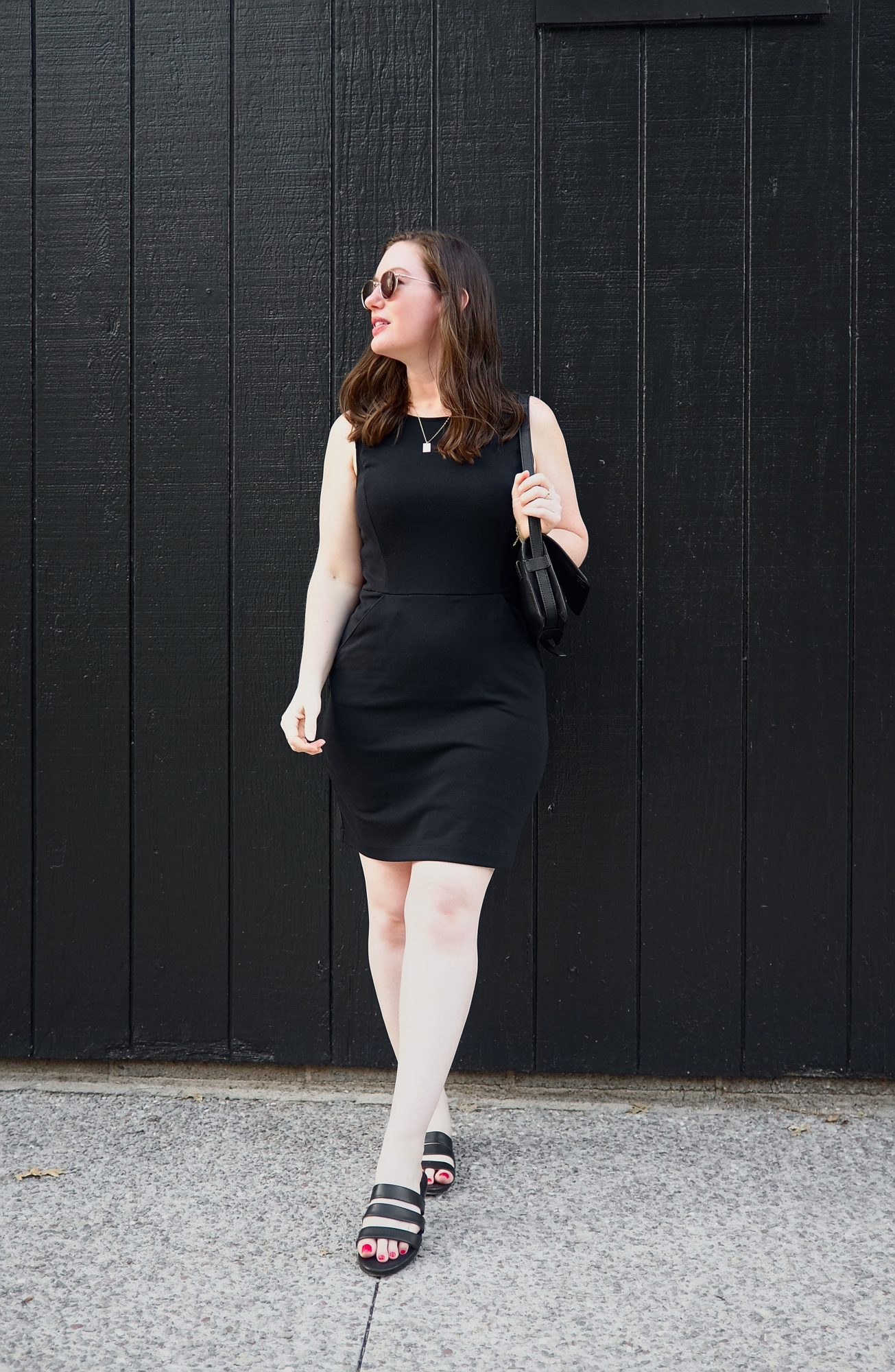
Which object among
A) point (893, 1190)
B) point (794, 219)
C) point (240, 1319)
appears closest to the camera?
point (240, 1319)

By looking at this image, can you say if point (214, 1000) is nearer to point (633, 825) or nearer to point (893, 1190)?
point (633, 825)

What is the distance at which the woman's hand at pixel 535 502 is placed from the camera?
206 cm

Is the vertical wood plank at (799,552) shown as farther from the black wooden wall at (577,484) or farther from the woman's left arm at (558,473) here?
the woman's left arm at (558,473)

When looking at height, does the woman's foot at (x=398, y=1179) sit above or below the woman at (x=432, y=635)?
below

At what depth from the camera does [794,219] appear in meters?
2.59

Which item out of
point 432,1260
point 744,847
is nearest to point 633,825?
point 744,847

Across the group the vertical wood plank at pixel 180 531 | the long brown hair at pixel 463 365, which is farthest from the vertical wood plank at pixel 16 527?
the long brown hair at pixel 463 365

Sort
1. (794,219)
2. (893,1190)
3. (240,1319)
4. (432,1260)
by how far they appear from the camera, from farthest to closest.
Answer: (794,219), (893,1190), (432,1260), (240,1319)

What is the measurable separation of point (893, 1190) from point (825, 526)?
1.41 meters

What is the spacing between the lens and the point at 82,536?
107 inches

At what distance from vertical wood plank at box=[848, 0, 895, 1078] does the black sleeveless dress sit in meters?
0.88

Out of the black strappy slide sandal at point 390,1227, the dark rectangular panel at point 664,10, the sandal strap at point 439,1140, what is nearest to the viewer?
the black strappy slide sandal at point 390,1227

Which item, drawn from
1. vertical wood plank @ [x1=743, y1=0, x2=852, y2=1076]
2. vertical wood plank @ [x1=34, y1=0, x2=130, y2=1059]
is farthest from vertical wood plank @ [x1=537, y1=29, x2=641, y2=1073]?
vertical wood plank @ [x1=34, y1=0, x2=130, y2=1059]

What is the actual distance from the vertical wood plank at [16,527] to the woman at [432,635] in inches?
34.5
